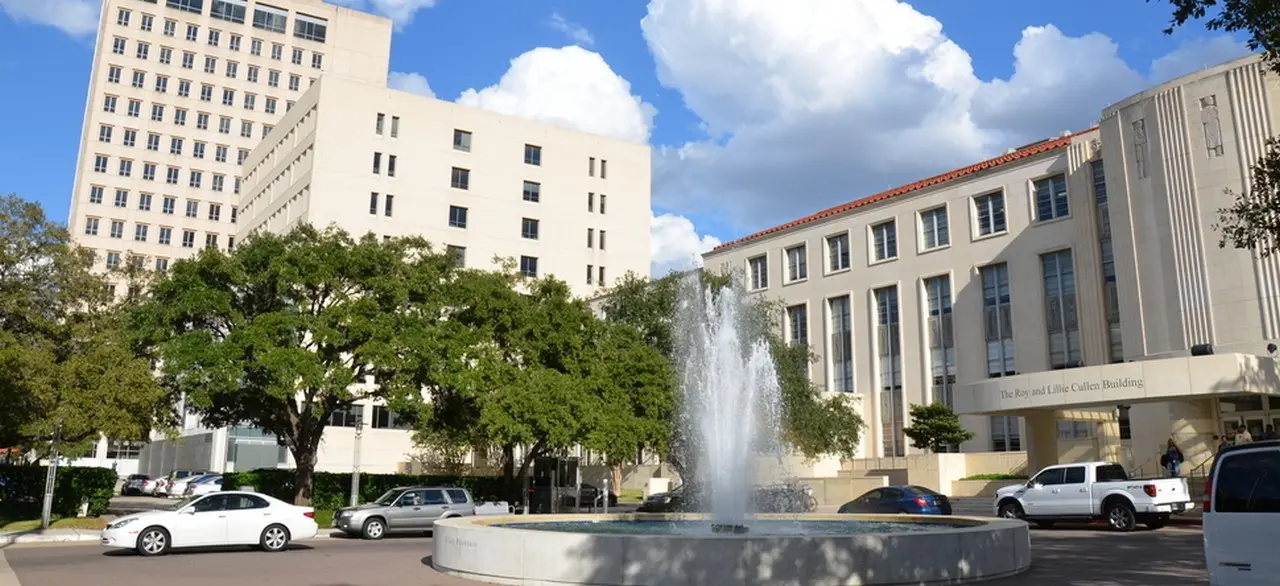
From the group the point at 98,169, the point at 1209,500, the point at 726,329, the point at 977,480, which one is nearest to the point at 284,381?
the point at 726,329

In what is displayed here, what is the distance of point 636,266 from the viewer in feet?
229

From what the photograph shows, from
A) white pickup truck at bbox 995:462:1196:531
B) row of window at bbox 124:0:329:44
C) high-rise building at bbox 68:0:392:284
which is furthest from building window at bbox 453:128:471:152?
white pickup truck at bbox 995:462:1196:531

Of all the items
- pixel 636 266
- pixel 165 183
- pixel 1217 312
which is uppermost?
pixel 165 183

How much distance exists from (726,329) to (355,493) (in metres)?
16.2

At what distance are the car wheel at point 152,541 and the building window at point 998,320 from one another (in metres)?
41.1

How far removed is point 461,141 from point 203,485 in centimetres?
2878

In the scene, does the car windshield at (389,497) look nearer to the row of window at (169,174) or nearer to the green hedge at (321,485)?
the green hedge at (321,485)

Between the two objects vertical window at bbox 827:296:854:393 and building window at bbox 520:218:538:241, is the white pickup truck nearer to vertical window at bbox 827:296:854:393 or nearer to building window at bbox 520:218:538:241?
vertical window at bbox 827:296:854:393

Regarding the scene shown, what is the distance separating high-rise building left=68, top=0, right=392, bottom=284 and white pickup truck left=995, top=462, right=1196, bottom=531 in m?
74.5

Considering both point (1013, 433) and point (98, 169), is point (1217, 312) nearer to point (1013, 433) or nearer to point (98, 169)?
point (1013, 433)

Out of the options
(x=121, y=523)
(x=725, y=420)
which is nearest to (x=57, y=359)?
(x=121, y=523)

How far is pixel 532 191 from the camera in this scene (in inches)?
2608

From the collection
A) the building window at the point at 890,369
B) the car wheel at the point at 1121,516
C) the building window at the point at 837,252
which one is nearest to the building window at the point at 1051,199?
the building window at the point at 890,369

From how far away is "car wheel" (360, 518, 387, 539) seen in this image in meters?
25.7
